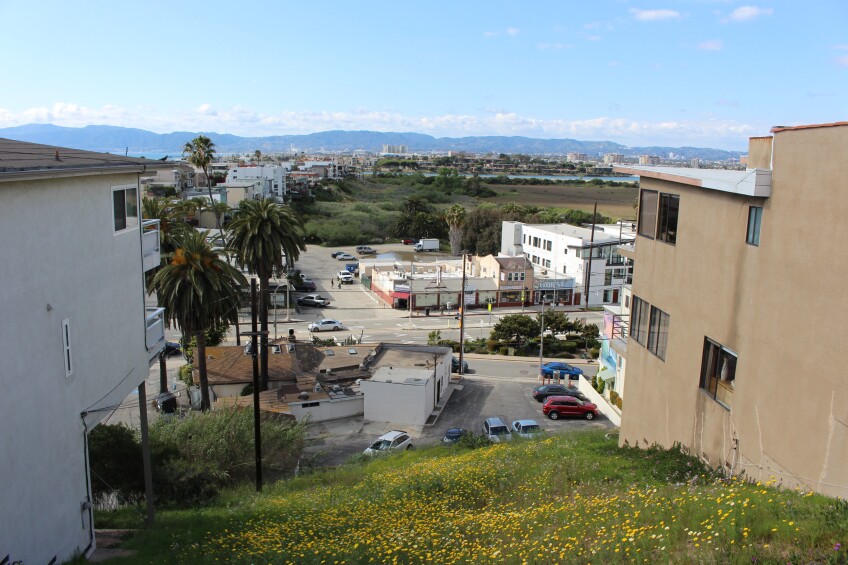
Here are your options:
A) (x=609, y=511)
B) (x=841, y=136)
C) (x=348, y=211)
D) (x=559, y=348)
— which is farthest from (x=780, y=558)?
(x=348, y=211)

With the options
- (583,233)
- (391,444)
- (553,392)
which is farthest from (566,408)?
(583,233)

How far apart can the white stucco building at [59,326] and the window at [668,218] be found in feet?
43.3

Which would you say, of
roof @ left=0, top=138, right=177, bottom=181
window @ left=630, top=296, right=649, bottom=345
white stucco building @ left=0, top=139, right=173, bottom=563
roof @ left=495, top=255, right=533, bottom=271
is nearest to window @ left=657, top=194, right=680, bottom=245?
window @ left=630, top=296, right=649, bottom=345

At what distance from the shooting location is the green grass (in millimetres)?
8945

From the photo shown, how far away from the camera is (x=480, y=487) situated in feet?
55.1

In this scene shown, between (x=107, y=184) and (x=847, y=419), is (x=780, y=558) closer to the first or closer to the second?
(x=847, y=419)

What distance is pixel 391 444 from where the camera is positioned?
100ft

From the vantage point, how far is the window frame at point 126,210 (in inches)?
564

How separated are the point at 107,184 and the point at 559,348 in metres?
45.0

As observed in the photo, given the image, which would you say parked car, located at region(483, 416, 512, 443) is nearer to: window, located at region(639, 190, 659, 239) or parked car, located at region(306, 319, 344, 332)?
window, located at region(639, 190, 659, 239)

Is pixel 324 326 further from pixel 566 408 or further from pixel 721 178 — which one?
pixel 721 178

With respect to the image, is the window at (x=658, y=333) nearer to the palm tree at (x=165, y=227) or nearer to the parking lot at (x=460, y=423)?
the parking lot at (x=460, y=423)

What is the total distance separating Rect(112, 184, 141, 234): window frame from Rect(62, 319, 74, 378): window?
2.79 metres

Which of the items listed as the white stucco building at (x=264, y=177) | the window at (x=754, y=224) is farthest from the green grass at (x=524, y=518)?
the white stucco building at (x=264, y=177)
